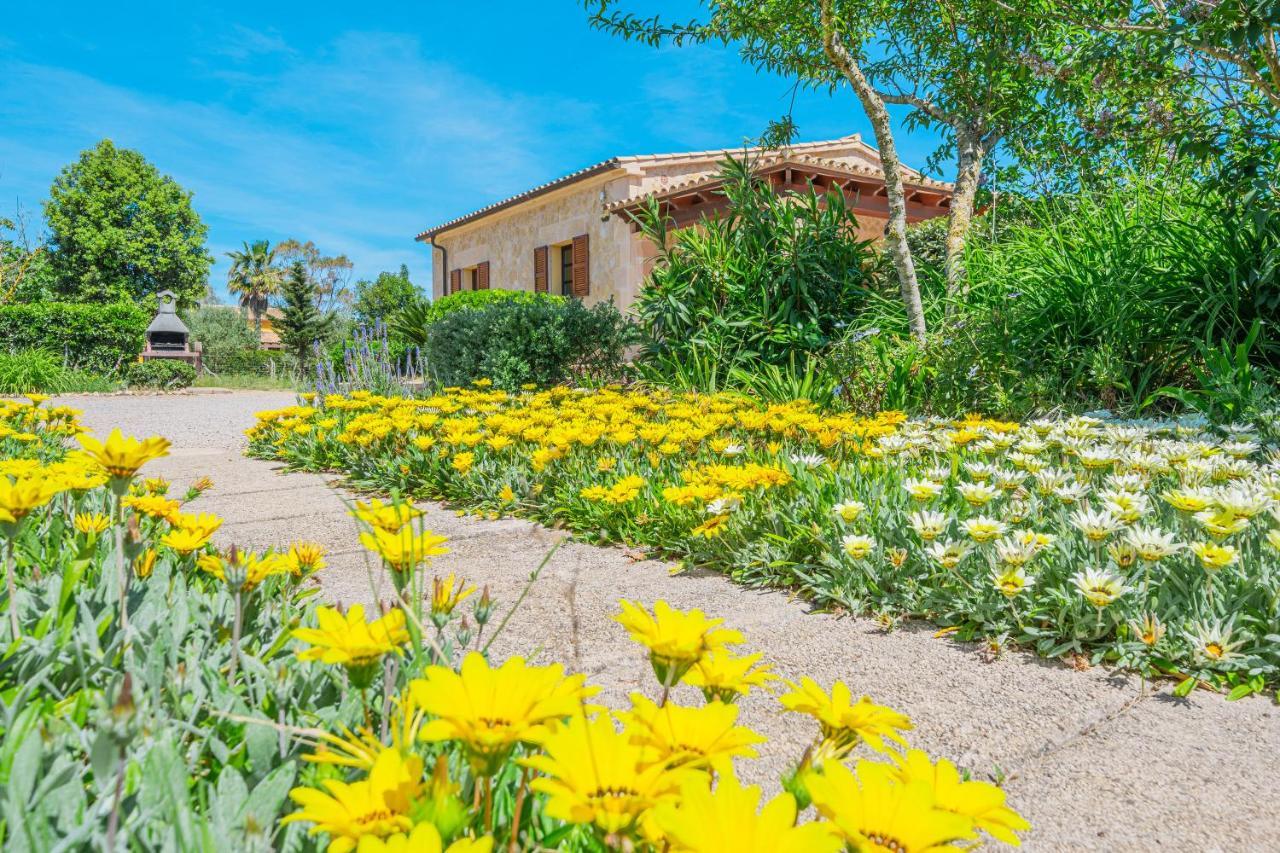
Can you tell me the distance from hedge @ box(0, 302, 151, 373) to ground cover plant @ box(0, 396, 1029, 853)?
17586 millimetres

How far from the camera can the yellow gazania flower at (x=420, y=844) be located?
51 centimetres

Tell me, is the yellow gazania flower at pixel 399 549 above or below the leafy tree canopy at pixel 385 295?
below

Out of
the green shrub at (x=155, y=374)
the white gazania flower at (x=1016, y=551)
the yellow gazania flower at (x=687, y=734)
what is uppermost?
the green shrub at (x=155, y=374)

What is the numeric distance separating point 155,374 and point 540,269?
814 centimetres

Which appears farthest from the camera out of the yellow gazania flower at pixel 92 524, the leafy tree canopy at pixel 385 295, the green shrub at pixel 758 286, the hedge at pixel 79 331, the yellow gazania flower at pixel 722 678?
the leafy tree canopy at pixel 385 295

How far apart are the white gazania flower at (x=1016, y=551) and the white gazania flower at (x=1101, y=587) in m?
0.11

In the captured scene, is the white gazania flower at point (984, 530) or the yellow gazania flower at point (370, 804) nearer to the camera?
the yellow gazania flower at point (370, 804)

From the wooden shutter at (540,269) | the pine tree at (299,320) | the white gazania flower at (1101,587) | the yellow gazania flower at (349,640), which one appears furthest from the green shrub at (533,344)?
the pine tree at (299,320)

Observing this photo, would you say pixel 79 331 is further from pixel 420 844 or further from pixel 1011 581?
pixel 420 844

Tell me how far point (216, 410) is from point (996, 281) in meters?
9.65

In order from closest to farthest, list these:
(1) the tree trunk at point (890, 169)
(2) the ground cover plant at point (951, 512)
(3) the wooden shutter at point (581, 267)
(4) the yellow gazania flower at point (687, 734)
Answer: (4) the yellow gazania flower at point (687, 734) → (2) the ground cover plant at point (951, 512) → (1) the tree trunk at point (890, 169) → (3) the wooden shutter at point (581, 267)

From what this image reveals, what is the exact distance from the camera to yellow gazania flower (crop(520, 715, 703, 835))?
50cm

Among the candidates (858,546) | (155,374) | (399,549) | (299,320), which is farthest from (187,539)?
(299,320)

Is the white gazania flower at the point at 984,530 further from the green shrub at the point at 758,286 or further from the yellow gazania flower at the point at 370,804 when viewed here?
the green shrub at the point at 758,286
